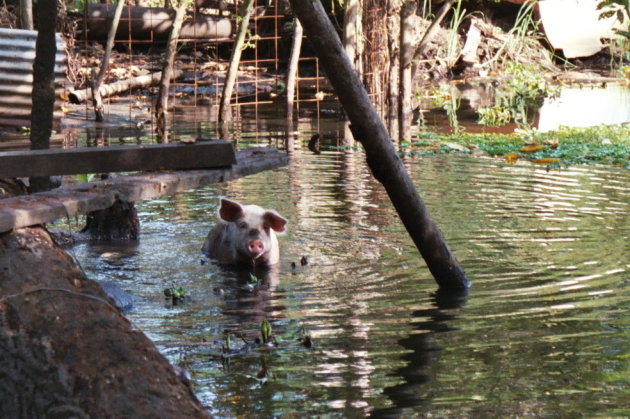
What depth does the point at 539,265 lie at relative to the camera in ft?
28.0

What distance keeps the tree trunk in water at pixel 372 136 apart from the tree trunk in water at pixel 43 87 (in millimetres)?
2507

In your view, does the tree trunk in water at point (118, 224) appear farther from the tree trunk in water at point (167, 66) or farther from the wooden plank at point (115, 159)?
the tree trunk in water at point (167, 66)

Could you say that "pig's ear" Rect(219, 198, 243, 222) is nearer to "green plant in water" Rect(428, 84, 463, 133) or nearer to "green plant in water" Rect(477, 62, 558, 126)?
"green plant in water" Rect(428, 84, 463, 133)

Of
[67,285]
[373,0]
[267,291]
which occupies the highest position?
[373,0]

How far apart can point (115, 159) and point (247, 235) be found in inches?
74.2

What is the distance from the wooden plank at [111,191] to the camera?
557 cm

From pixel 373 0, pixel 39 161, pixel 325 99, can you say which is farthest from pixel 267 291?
pixel 325 99

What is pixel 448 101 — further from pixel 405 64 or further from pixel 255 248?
pixel 255 248

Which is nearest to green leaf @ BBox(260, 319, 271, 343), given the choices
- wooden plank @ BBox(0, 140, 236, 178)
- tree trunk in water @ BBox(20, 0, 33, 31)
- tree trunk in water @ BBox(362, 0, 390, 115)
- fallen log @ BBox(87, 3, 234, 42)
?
wooden plank @ BBox(0, 140, 236, 178)

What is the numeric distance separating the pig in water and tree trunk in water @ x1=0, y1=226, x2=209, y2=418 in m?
3.72

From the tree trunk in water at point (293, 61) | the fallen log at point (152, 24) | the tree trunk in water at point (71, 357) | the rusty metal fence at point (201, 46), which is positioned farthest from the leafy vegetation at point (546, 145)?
the fallen log at point (152, 24)

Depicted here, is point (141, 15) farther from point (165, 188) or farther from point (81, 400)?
point (81, 400)

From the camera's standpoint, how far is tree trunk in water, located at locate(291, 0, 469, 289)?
7.24m

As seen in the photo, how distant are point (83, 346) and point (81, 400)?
0.34 metres
